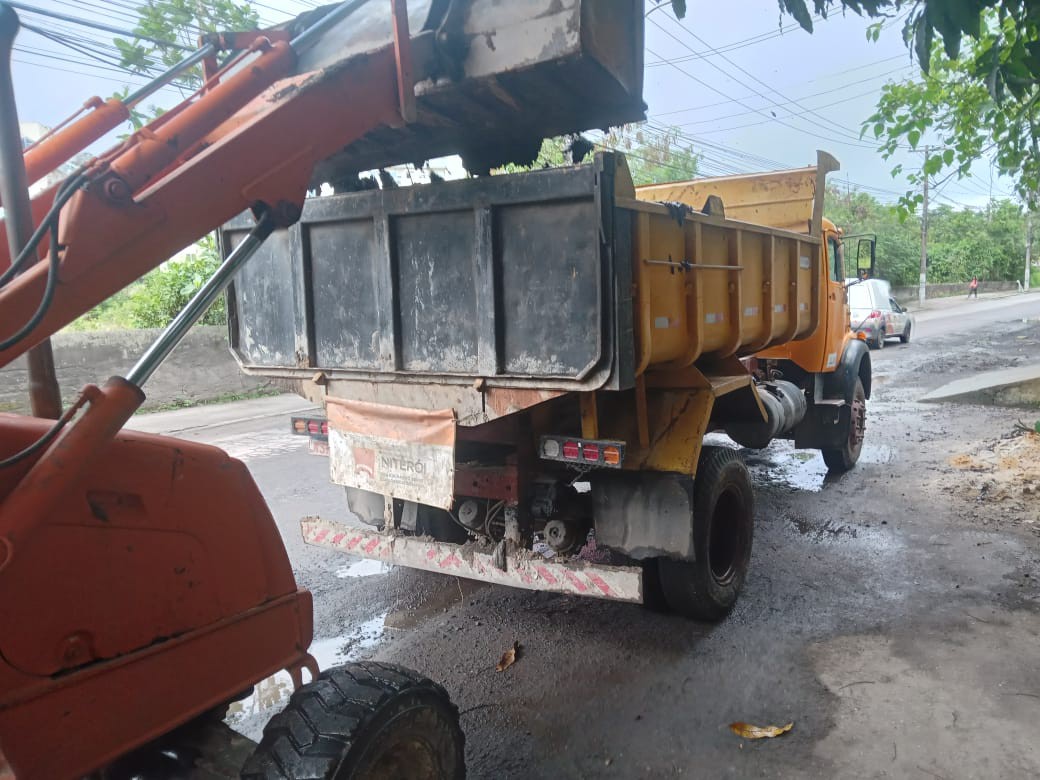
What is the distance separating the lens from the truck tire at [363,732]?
1918 mm

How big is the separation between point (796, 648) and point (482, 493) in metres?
1.87

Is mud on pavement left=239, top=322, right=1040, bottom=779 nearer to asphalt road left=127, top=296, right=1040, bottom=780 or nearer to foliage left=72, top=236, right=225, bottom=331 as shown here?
asphalt road left=127, top=296, right=1040, bottom=780

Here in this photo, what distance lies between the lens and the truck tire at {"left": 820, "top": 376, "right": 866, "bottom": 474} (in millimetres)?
7094

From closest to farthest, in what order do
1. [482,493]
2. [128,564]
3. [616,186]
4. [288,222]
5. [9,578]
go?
1. [9,578]
2. [128,564]
3. [288,222]
4. [616,186]
5. [482,493]

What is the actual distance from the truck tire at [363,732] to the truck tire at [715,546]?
6.45 feet

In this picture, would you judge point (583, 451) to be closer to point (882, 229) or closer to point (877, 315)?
point (877, 315)

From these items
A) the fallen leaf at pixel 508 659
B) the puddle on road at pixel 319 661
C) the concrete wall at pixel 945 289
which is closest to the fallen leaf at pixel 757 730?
the fallen leaf at pixel 508 659

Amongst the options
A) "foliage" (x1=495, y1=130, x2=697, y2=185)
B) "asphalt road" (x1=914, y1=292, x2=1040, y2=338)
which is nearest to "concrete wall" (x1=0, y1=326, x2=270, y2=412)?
"foliage" (x1=495, y1=130, x2=697, y2=185)

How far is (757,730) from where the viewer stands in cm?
311

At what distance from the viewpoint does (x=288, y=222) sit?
2.11 meters

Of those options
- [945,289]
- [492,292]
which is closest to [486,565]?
[492,292]

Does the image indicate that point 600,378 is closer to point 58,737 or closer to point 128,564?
point 128,564

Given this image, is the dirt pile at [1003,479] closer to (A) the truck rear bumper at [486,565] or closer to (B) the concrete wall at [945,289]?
(A) the truck rear bumper at [486,565]

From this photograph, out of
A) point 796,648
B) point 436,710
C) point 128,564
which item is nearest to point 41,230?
point 128,564
